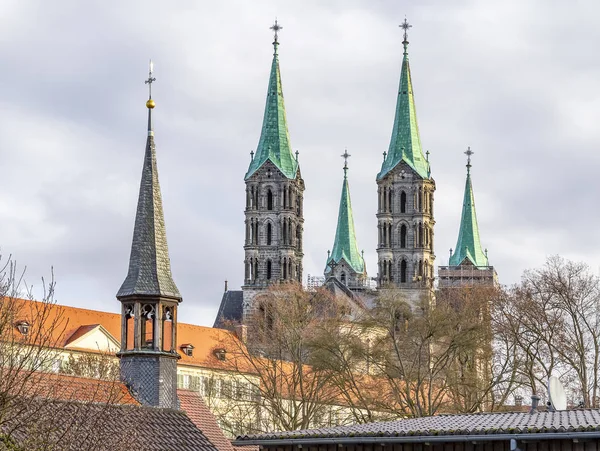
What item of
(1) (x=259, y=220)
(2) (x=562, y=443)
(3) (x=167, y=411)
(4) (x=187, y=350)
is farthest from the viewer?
(1) (x=259, y=220)

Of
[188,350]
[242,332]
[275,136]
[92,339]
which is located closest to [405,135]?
[275,136]

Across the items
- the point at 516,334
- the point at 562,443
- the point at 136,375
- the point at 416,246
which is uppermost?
the point at 416,246

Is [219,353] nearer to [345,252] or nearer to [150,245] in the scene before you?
[345,252]

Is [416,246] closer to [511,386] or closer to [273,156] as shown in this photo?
[273,156]

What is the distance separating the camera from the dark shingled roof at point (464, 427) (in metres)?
27.1

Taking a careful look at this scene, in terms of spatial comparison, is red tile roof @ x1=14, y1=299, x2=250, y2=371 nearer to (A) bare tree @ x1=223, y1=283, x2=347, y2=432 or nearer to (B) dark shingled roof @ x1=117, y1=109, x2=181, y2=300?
(A) bare tree @ x1=223, y1=283, x2=347, y2=432

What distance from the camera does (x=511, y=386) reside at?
65875 mm

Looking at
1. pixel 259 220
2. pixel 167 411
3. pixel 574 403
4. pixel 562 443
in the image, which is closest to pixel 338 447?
pixel 562 443

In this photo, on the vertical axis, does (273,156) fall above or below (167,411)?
above

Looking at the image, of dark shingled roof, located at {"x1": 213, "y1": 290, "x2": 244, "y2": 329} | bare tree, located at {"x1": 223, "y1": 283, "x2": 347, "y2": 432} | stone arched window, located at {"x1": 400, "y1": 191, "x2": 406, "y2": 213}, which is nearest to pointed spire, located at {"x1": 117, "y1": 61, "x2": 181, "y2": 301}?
bare tree, located at {"x1": 223, "y1": 283, "x2": 347, "y2": 432}

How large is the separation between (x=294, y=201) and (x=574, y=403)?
7805 cm

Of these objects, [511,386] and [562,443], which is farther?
[511,386]

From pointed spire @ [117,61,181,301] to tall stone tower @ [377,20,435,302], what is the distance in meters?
94.0

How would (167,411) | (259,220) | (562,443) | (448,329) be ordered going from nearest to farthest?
1. (562,443)
2. (167,411)
3. (448,329)
4. (259,220)
